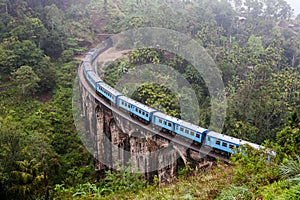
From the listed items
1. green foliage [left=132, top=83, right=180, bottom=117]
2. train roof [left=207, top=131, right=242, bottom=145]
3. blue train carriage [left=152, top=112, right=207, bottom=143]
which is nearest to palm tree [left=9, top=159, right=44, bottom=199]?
blue train carriage [left=152, top=112, right=207, bottom=143]

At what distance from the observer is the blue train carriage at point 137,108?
17016 mm

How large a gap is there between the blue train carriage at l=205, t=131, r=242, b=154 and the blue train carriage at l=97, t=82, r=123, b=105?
7.83m

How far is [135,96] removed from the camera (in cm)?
2523

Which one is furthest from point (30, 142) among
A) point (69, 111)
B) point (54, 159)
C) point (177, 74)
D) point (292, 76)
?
point (292, 76)

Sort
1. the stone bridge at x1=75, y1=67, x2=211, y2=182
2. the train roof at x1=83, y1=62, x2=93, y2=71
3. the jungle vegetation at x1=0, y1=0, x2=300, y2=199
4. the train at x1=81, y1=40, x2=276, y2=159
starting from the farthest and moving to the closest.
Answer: the train roof at x1=83, y1=62, x2=93, y2=71 → the stone bridge at x1=75, y1=67, x2=211, y2=182 → the train at x1=81, y1=40, x2=276, y2=159 → the jungle vegetation at x1=0, y1=0, x2=300, y2=199

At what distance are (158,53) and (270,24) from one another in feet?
76.9

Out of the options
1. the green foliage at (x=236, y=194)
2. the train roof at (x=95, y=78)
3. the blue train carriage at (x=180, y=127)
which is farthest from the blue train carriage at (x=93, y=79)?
the green foliage at (x=236, y=194)

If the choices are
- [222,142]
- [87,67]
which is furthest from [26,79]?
[222,142]

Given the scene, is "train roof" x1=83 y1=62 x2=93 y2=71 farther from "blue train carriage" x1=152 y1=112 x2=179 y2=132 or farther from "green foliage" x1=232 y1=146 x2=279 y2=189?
"green foliage" x1=232 y1=146 x2=279 y2=189

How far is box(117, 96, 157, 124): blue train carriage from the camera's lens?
55.8ft

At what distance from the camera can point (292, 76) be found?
29.2 metres

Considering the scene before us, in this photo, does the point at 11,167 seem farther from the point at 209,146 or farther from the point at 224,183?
the point at 224,183

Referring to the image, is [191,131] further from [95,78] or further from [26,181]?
[95,78]

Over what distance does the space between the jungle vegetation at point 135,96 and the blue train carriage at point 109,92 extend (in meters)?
3.74
